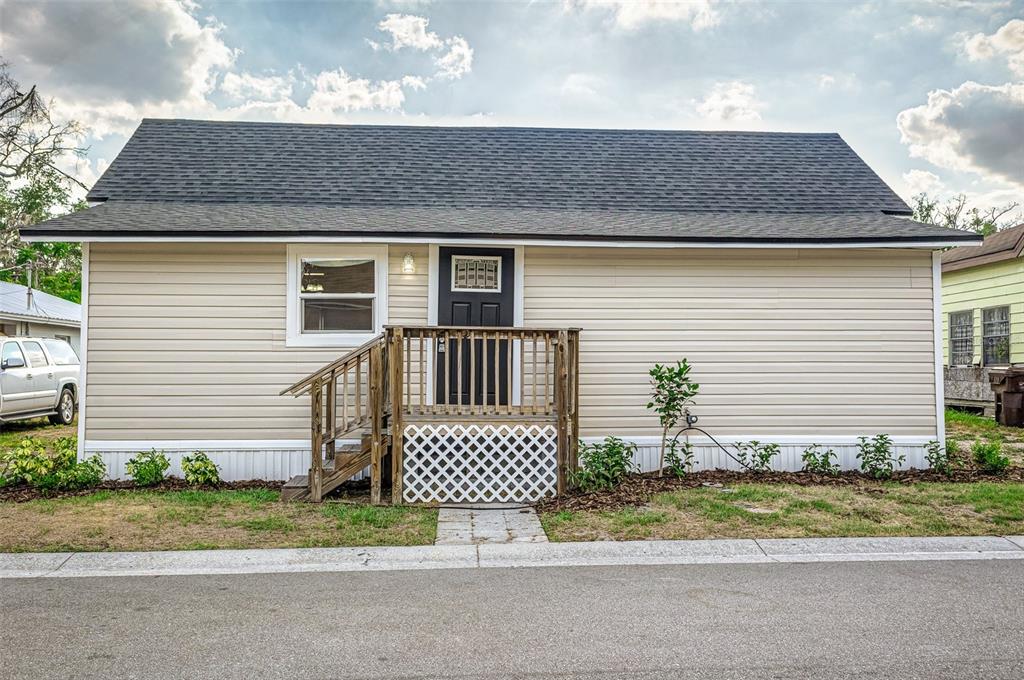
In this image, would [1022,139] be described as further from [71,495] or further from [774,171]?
[71,495]

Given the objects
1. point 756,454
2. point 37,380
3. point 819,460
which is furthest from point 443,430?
point 37,380

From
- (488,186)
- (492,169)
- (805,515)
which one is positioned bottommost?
(805,515)

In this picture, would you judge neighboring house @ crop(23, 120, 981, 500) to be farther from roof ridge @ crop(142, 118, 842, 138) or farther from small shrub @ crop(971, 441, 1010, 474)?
roof ridge @ crop(142, 118, 842, 138)

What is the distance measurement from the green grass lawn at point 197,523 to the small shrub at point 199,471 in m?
0.46

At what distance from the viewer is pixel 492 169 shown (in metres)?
9.98

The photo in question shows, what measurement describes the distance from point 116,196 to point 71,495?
3.90 meters

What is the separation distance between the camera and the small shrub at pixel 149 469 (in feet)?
24.5

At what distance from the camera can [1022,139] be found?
63.5ft

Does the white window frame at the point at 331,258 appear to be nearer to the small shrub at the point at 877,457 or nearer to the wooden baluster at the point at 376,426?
the wooden baluster at the point at 376,426

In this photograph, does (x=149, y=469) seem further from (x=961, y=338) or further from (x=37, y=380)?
(x=961, y=338)

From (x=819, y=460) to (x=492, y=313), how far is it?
14.2 feet

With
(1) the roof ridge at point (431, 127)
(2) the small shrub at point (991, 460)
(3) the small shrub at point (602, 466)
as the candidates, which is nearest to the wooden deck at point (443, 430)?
(3) the small shrub at point (602, 466)

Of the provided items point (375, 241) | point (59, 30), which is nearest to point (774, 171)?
point (375, 241)

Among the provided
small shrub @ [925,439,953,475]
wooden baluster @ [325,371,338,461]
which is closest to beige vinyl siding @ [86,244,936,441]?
small shrub @ [925,439,953,475]
